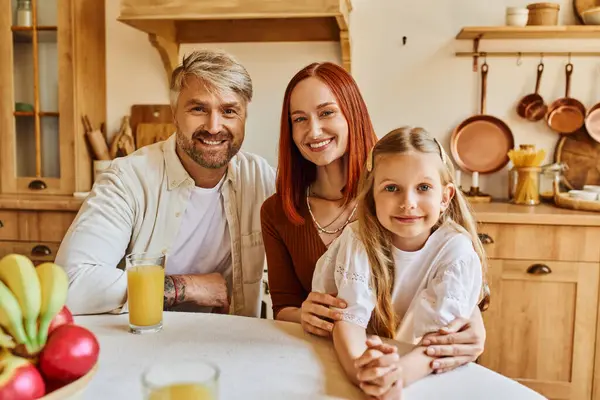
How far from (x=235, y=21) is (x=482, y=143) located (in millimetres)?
1352

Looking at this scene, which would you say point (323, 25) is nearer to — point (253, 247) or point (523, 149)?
point (523, 149)

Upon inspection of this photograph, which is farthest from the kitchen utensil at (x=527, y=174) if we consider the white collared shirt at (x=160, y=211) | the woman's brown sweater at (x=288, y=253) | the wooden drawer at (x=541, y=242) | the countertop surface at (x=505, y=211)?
the woman's brown sweater at (x=288, y=253)

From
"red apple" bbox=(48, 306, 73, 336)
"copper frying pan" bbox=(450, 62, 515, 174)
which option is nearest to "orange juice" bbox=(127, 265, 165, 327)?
"red apple" bbox=(48, 306, 73, 336)

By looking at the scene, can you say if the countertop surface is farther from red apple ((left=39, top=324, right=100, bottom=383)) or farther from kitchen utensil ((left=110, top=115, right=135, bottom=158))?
red apple ((left=39, top=324, right=100, bottom=383))

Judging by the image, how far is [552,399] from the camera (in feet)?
7.58

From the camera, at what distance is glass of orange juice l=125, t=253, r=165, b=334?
45.0 inches

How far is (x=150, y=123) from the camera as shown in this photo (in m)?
2.96

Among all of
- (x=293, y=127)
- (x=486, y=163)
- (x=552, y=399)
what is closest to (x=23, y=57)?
(x=293, y=127)

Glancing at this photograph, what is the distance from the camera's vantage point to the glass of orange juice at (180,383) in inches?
26.1

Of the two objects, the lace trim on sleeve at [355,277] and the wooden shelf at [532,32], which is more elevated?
the wooden shelf at [532,32]

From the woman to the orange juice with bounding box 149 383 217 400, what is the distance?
2.41ft

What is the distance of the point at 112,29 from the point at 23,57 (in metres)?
0.46

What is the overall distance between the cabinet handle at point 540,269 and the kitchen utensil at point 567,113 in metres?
0.79

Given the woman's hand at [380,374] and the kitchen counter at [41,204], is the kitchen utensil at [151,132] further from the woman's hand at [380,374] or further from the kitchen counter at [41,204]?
the woman's hand at [380,374]
